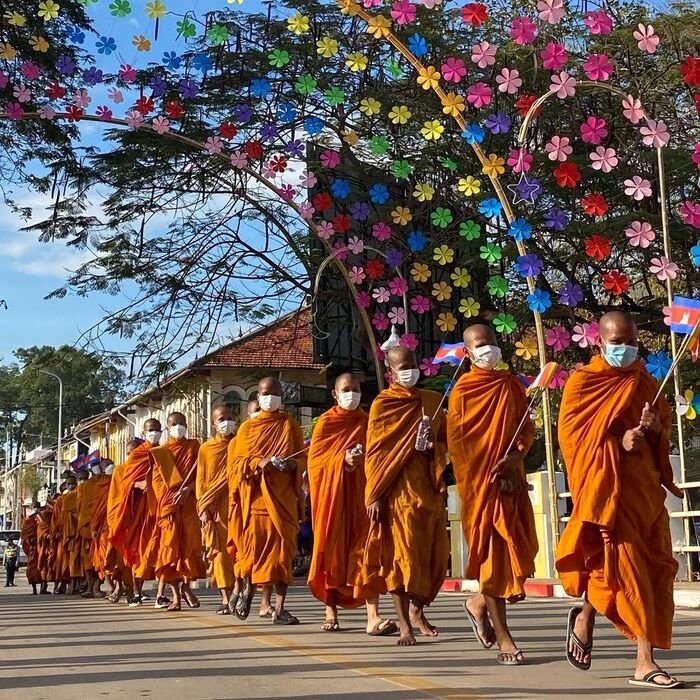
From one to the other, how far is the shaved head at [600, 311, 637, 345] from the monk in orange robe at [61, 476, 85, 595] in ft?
44.2

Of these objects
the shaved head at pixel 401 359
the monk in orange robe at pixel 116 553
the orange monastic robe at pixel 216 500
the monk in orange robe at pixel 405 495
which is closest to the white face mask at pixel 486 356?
the monk in orange robe at pixel 405 495

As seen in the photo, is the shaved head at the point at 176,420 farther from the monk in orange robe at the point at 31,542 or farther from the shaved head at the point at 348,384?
the monk in orange robe at the point at 31,542

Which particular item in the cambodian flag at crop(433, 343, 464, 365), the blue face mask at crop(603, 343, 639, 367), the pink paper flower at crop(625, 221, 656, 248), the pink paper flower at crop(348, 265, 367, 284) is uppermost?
the pink paper flower at crop(348, 265, 367, 284)

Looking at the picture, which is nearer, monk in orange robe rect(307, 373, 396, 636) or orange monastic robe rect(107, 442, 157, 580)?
monk in orange robe rect(307, 373, 396, 636)

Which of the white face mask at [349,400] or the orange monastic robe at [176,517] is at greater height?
the white face mask at [349,400]

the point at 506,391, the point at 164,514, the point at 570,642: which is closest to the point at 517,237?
the point at 164,514

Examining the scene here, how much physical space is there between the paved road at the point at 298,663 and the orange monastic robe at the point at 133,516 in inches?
110

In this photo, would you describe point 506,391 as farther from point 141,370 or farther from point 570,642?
point 141,370

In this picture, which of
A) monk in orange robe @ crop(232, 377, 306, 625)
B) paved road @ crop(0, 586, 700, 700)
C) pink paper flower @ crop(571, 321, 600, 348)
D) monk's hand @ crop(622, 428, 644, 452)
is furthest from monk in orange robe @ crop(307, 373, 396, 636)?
monk's hand @ crop(622, 428, 644, 452)

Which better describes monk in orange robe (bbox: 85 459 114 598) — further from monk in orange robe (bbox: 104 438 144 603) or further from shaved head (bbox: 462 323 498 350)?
shaved head (bbox: 462 323 498 350)

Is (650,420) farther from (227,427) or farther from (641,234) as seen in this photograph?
(227,427)

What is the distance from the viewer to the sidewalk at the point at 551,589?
1158cm

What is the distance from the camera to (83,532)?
17.6 m

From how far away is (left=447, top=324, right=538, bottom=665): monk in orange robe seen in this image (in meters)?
6.84
